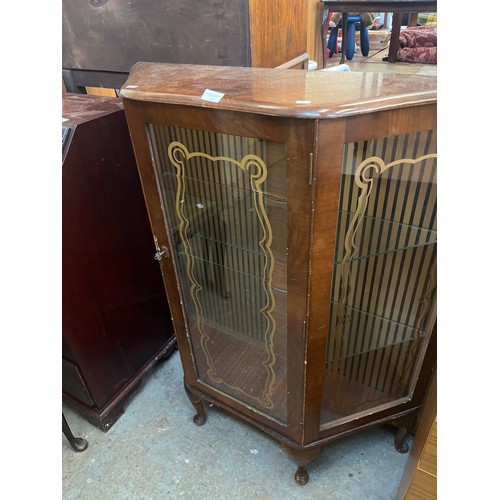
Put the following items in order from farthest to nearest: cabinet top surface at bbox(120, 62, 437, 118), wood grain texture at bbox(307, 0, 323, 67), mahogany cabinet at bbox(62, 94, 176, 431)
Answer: wood grain texture at bbox(307, 0, 323, 67) < mahogany cabinet at bbox(62, 94, 176, 431) < cabinet top surface at bbox(120, 62, 437, 118)

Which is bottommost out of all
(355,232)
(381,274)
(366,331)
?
(366,331)

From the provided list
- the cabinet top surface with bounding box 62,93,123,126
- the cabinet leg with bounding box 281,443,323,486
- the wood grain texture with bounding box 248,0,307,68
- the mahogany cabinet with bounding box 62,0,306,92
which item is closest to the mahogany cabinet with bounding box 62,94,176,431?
the cabinet top surface with bounding box 62,93,123,126

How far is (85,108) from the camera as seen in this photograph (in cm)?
109

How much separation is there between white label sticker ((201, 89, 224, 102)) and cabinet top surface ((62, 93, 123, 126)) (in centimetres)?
47

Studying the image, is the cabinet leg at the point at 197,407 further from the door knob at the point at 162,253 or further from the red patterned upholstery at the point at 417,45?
the red patterned upholstery at the point at 417,45

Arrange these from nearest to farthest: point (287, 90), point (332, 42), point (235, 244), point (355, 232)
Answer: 1. point (287, 90)
2. point (355, 232)
3. point (235, 244)
4. point (332, 42)

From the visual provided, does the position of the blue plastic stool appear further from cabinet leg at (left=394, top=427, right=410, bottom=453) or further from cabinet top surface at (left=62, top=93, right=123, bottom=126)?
cabinet leg at (left=394, top=427, right=410, bottom=453)

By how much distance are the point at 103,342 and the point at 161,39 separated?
35.7 inches

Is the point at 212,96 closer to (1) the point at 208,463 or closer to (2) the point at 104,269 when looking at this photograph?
(2) the point at 104,269

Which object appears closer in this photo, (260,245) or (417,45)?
(260,245)

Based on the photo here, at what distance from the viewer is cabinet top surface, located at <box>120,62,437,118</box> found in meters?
0.59

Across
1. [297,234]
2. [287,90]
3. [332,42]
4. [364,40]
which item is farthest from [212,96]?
[364,40]

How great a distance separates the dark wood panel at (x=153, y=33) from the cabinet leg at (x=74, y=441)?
114 centimetres

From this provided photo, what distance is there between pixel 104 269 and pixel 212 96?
27.5 inches
